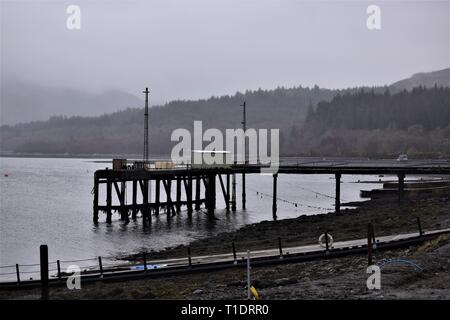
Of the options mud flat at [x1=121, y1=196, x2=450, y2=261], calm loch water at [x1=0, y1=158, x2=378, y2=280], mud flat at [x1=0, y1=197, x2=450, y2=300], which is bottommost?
calm loch water at [x1=0, y1=158, x2=378, y2=280]

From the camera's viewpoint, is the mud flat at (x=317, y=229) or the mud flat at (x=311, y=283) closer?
the mud flat at (x=311, y=283)

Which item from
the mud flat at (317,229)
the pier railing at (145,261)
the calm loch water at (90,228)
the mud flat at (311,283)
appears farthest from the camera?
the calm loch water at (90,228)

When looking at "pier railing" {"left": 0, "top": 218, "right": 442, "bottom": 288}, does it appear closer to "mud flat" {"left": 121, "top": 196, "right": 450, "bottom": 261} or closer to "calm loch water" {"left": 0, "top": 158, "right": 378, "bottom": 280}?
"mud flat" {"left": 121, "top": 196, "right": 450, "bottom": 261}

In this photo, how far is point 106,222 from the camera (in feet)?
197

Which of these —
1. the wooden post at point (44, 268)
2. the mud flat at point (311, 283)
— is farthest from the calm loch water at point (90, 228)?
the wooden post at point (44, 268)

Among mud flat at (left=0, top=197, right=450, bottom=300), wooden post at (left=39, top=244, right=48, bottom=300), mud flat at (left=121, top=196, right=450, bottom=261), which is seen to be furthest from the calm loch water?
wooden post at (left=39, top=244, right=48, bottom=300)

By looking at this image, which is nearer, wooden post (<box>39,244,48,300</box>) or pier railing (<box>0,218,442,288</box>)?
wooden post (<box>39,244,48,300</box>)

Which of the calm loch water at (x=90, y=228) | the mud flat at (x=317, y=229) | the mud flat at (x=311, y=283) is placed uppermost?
the mud flat at (x=311, y=283)

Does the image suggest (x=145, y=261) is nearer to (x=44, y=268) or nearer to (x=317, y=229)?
(x=44, y=268)

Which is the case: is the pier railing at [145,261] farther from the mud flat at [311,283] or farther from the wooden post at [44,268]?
the mud flat at [311,283]

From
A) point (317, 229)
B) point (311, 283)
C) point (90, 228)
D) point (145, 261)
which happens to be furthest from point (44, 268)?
point (90, 228)

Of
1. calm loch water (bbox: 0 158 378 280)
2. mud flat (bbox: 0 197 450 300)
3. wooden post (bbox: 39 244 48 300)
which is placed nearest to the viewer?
mud flat (bbox: 0 197 450 300)
